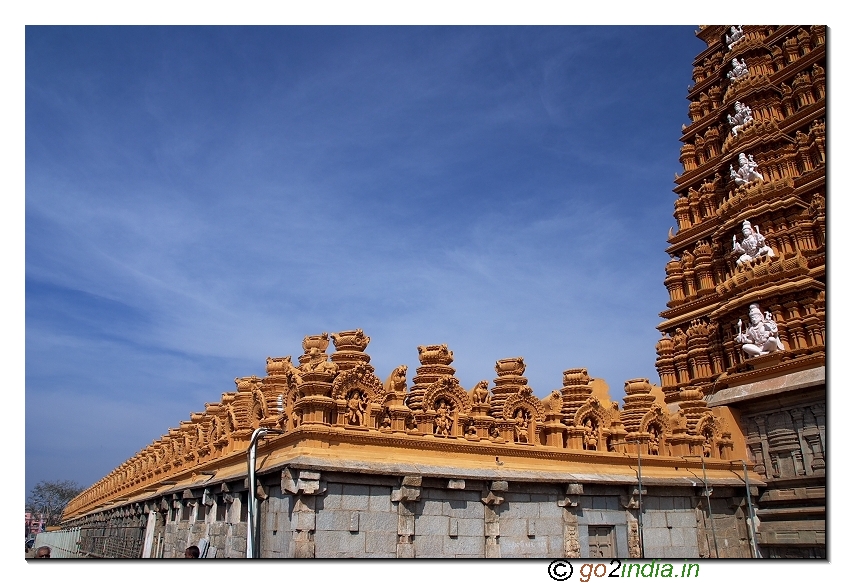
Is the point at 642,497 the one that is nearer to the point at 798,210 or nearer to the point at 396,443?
the point at 396,443

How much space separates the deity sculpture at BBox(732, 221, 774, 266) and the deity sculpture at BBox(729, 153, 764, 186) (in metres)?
2.13

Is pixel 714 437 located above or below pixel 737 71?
below

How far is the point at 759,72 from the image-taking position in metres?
23.8

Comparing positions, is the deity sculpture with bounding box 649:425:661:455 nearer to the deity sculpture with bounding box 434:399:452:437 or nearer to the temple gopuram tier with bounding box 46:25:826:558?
the temple gopuram tier with bounding box 46:25:826:558

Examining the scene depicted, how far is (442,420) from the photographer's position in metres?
13.0

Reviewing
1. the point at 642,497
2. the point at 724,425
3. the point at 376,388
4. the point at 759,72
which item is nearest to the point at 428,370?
the point at 376,388

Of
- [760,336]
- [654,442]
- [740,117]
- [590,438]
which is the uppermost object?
[740,117]

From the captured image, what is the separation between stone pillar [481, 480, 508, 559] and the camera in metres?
12.4

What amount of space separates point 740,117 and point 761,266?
22.4ft

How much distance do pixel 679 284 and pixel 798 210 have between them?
179 inches

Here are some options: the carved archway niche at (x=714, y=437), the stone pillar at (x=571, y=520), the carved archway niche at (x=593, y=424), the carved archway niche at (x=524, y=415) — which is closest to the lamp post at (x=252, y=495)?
the carved archway niche at (x=524, y=415)

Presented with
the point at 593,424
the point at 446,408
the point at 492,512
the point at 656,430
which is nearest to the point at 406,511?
the point at 492,512

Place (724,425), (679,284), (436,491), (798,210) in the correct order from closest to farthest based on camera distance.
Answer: (436,491)
(724,425)
(798,210)
(679,284)

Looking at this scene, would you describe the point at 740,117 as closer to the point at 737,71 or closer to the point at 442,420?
the point at 737,71
